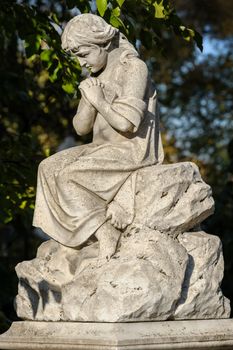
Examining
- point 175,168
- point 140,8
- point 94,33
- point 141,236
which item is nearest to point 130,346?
point 141,236

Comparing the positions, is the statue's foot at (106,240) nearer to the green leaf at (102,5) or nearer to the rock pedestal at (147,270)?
the rock pedestal at (147,270)

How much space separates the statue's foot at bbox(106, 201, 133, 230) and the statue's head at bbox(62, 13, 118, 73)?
1.10m

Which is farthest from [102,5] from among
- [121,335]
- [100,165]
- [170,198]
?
[121,335]

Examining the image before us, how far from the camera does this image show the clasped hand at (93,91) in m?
7.16

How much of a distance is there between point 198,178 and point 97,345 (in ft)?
5.12

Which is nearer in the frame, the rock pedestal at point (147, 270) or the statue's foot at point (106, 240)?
the rock pedestal at point (147, 270)

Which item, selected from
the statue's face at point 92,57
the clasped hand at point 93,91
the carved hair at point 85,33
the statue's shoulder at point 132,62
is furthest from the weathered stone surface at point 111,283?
the carved hair at point 85,33

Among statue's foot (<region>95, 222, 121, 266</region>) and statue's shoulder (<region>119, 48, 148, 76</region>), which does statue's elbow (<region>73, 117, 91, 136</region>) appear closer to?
statue's shoulder (<region>119, 48, 148, 76</region>)

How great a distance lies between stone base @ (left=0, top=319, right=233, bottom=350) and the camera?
631 centimetres

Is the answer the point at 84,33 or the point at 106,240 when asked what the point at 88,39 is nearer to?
the point at 84,33

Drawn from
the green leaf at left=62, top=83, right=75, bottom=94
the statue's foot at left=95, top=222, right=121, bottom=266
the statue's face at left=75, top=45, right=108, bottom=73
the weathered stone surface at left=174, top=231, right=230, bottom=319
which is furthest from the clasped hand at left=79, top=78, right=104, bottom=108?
the green leaf at left=62, top=83, right=75, bottom=94

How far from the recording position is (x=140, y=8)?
399 inches

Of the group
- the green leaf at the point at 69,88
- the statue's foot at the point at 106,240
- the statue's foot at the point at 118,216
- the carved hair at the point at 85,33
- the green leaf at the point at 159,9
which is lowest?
the green leaf at the point at 69,88

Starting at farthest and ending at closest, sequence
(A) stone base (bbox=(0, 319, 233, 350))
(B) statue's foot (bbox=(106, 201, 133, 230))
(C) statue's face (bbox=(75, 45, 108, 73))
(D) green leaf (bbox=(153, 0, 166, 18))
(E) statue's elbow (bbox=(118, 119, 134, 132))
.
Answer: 1. (D) green leaf (bbox=(153, 0, 166, 18))
2. (C) statue's face (bbox=(75, 45, 108, 73))
3. (E) statue's elbow (bbox=(118, 119, 134, 132))
4. (B) statue's foot (bbox=(106, 201, 133, 230))
5. (A) stone base (bbox=(0, 319, 233, 350))
